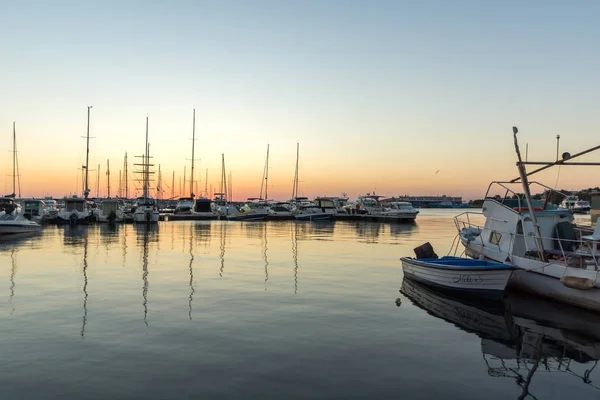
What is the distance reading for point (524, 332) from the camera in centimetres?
1474

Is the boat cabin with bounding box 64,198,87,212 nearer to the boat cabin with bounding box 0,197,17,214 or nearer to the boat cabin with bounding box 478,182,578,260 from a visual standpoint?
the boat cabin with bounding box 0,197,17,214

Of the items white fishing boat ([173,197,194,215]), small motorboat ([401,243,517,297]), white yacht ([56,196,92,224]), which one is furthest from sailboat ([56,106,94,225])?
small motorboat ([401,243,517,297])

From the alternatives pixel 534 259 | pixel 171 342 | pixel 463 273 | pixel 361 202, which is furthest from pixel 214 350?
pixel 361 202

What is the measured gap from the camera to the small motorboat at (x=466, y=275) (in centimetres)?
1930

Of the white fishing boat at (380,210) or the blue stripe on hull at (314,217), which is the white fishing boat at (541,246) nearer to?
the white fishing boat at (380,210)

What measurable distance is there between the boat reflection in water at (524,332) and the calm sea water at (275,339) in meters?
0.05

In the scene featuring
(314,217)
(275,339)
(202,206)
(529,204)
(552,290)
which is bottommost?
(275,339)

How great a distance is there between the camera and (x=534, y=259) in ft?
66.1

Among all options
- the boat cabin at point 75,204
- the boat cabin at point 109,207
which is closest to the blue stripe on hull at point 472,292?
the boat cabin at point 109,207

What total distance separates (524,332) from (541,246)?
6.42m

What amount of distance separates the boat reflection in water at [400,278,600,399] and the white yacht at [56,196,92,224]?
186 feet

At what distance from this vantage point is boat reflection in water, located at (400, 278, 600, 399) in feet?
37.5

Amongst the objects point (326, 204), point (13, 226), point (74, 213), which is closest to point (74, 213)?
point (74, 213)

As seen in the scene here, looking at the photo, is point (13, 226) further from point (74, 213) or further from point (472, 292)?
point (472, 292)
